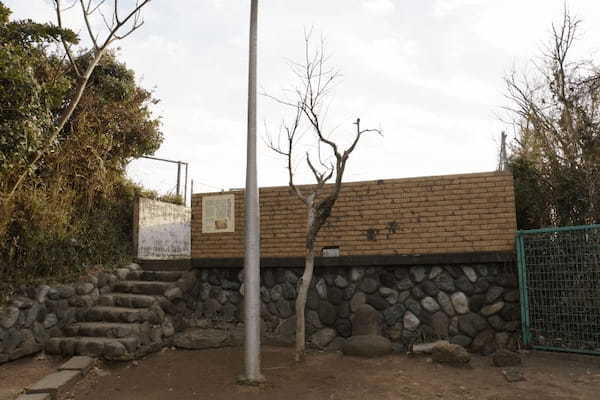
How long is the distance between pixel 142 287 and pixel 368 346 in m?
4.44

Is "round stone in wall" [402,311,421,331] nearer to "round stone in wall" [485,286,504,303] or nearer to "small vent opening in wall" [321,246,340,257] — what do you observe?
"round stone in wall" [485,286,504,303]

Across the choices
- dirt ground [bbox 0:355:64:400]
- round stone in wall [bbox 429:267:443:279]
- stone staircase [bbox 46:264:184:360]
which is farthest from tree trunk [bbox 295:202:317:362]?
dirt ground [bbox 0:355:64:400]

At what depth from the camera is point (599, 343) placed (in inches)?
273

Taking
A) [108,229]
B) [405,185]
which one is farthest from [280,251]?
[108,229]

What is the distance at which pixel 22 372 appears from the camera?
6.85 metres

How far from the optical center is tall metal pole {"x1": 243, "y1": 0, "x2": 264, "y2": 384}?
629cm

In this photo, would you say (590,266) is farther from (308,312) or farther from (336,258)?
(308,312)

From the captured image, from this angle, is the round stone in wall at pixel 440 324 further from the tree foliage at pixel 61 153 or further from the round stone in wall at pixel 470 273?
the tree foliage at pixel 61 153

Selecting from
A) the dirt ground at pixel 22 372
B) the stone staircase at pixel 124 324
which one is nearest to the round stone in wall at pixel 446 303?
the stone staircase at pixel 124 324

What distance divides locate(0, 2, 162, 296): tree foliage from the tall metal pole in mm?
4183

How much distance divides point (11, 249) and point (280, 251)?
4568mm

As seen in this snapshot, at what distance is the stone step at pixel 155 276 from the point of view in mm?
9469

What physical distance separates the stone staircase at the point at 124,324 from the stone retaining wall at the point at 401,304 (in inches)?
31.5

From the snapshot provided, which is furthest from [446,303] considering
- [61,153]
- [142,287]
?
[61,153]
